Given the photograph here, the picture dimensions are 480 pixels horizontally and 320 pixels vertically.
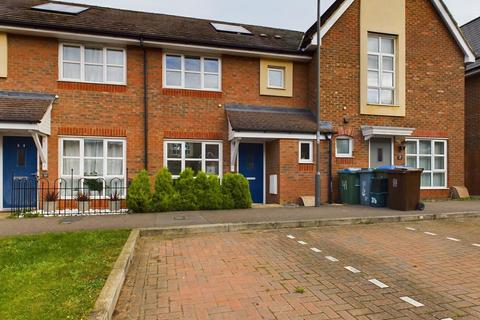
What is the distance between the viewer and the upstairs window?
12445 millimetres

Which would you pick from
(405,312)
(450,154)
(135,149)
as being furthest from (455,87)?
(405,312)

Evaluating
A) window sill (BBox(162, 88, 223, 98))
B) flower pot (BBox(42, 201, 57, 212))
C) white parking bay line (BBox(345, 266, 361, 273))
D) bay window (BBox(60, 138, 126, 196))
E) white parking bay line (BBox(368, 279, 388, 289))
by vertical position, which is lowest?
white parking bay line (BBox(345, 266, 361, 273))

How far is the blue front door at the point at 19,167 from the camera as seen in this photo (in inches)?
435

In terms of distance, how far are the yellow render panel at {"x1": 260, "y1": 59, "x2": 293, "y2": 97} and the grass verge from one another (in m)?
8.04

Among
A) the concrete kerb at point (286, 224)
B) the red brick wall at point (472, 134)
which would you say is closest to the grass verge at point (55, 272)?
the concrete kerb at point (286, 224)

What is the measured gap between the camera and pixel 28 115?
9.84 metres

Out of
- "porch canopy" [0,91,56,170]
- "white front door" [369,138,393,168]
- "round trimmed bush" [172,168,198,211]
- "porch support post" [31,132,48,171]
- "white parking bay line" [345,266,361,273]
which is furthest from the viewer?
"white front door" [369,138,393,168]

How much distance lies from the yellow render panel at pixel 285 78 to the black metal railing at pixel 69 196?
599cm

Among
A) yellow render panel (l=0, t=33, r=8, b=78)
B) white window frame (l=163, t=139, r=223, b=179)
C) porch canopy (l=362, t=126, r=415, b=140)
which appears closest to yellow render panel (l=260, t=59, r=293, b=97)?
white window frame (l=163, t=139, r=223, b=179)

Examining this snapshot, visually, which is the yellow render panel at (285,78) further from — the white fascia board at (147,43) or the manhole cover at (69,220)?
the manhole cover at (69,220)

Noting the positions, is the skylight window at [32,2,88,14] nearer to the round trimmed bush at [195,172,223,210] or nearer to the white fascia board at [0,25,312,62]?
the white fascia board at [0,25,312,62]

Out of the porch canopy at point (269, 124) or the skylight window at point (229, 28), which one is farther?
the skylight window at point (229, 28)

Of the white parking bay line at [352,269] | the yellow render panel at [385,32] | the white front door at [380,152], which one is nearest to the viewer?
the white parking bay line at [352,269]

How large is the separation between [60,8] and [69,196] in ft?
23.0
